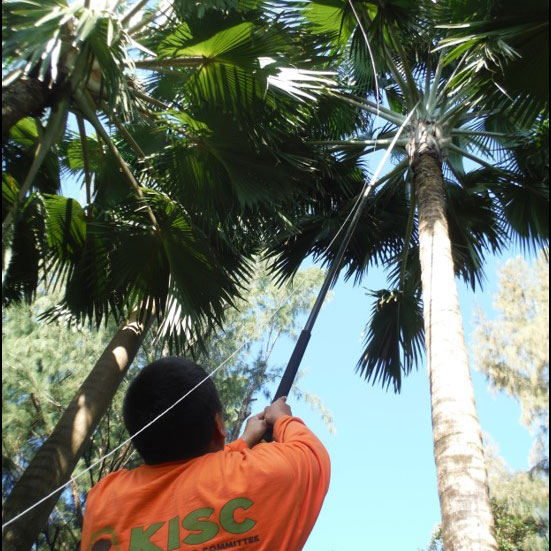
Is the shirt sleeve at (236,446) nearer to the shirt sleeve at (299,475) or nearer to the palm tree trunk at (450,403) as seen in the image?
the shirt sleeve at (299,475)

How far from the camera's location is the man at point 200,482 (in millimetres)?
1447

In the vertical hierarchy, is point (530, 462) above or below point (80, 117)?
above

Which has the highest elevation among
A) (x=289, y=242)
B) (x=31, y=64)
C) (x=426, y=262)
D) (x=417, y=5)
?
(x=417, y=5)

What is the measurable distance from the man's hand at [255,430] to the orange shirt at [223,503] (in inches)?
5.1

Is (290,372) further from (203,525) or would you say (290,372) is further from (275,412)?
(203,525)

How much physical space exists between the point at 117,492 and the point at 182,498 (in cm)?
21

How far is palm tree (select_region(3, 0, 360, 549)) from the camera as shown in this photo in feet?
14.3

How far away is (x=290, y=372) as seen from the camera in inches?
93.5

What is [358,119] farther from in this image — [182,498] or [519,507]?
[519,507]

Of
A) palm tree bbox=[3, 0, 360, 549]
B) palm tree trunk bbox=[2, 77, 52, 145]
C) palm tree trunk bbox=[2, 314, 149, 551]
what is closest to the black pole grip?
palm tree trunk bbox=[2, 77, 52, 145]

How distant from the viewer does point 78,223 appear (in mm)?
5102

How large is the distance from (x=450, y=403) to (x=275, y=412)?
211 cm

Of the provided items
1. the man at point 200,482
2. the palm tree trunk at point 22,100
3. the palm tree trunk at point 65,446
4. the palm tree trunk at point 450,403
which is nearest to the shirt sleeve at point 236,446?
the man at point 200,482

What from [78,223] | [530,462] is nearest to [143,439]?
[78,223]
